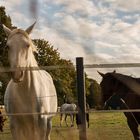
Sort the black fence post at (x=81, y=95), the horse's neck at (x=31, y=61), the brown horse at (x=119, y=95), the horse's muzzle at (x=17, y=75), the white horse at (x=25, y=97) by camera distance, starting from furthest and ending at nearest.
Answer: the brown horse at (x=119, y=95) → the horse's neck at (x=31, y=61) → the white horse at (x=25, y=97) → the black fence post at (x=81, y=95) → the horse's muzzle at (x=17, y=75)

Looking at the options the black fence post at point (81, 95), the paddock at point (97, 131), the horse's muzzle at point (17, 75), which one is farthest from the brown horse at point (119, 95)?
the horse's muzzle at point (17, 75)

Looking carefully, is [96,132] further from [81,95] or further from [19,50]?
[19,50]

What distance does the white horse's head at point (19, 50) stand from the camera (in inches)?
208

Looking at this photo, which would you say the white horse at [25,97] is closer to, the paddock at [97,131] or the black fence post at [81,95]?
the paddock at [97,131]

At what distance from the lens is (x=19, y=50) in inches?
218

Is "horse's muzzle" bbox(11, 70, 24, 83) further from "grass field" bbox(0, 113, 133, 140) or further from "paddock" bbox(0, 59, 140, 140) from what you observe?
"grass field" bbox(0, 113, 133, 140)

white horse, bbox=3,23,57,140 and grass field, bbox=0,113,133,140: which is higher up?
white horse, bbox=3,23,57,140

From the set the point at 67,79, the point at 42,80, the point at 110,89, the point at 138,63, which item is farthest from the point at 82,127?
the point at 110,89

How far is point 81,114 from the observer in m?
5.38

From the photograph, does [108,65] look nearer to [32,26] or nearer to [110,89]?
[32,26]

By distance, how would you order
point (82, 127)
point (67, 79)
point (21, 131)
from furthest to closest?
1. point (21, 131)
2. point (82, 127)
3. point (67, 79)

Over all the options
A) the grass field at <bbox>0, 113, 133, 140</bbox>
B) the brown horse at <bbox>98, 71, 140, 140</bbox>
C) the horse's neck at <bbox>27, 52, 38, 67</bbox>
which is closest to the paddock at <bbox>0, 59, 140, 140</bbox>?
the grass field at <bbox>0, 113, 133, 140</bbox>

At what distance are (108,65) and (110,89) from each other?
559cm

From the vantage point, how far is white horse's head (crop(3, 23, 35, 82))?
5.29 m
